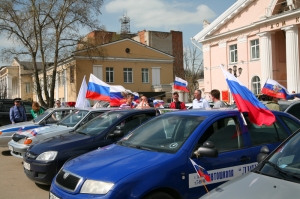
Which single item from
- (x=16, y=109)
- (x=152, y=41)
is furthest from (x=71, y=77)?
(x=16, y=109)

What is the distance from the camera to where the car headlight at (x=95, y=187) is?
3.90 metres

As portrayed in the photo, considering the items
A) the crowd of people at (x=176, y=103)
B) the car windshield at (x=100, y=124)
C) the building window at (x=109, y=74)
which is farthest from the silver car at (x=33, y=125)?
the building window at (x=109, y=74)

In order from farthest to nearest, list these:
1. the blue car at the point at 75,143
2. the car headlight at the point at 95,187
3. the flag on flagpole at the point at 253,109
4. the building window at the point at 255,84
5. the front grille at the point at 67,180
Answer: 1. the building window at the point at 255,84
2. the blue car at the point at 75,143
3. the flag on flagpole at the point at 253,109
4. the front grille at the point at 67,180
5. the car headlight at the point at 95,187

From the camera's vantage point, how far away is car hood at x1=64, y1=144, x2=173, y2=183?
13.3 feet

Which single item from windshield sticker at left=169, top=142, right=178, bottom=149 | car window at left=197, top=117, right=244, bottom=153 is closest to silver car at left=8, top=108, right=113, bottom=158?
windshield sticker at left=169, top=142, right=178, bottom=149

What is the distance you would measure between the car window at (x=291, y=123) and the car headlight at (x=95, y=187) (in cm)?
315

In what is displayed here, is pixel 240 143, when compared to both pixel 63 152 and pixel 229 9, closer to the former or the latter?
pixel 63 152

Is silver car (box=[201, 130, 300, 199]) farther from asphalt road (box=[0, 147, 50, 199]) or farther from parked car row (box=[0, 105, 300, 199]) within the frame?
asphalt road (box=[0, 147, 50, 199])

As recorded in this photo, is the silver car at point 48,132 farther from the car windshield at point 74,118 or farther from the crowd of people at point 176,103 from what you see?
the crowd of people at point 176,103

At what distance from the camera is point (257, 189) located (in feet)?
10.1

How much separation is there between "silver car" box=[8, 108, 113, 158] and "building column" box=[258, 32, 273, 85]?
22818 mm

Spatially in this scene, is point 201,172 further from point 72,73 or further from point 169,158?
point 72,73

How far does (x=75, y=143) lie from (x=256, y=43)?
27.6 meters

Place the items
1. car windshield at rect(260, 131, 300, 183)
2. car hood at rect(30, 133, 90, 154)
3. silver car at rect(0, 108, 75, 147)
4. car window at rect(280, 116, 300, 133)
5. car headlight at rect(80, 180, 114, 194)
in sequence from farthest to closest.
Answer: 1. silver car at rect(0, 108, 75, 147)
2. car hood at rect(30, 133, 90, 154)
3. car window at rect(280, 116, 300, 133)
4. car headlight at rect(80, 180, 114, 194)
5. car windshield at rect(260, 131, 300, 183)
